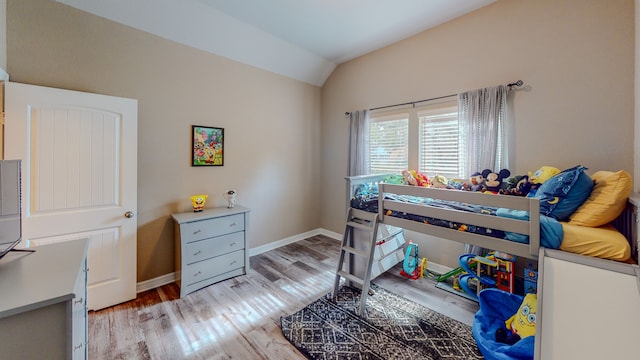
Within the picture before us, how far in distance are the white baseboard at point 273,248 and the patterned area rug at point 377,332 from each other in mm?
846

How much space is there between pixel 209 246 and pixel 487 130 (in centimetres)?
Result: 314

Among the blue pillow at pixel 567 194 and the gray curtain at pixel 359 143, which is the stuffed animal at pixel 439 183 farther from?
the gray curtain at pixel 359 143

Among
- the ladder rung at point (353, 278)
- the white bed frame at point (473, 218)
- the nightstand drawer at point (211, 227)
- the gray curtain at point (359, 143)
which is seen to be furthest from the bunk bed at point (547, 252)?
the nightstand drawer at point (211, 227)

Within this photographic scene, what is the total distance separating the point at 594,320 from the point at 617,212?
2.37 feet

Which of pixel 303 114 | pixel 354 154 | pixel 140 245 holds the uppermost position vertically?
pixel 303 114

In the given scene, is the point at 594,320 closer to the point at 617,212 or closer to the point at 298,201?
the point at 617,212

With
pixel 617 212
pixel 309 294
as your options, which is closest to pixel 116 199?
pixel 309 294

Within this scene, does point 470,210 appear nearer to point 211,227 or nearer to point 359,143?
point 359,143

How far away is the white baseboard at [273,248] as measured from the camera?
2543mm

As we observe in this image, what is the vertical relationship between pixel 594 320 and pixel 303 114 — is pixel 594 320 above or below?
Answer: below

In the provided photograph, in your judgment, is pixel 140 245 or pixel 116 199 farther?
A: pixel 140 245

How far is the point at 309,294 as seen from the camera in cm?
248

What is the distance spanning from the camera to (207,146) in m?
2.96

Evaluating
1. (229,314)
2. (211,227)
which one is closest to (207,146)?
(211,227)
